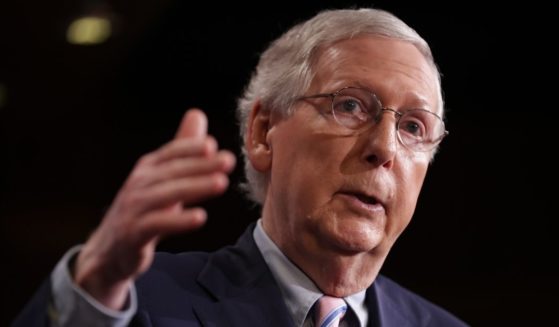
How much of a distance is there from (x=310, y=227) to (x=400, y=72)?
0.44 m

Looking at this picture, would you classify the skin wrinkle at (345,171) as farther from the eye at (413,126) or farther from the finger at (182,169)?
the finger at (182,169)

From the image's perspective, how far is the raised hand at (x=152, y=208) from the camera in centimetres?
108

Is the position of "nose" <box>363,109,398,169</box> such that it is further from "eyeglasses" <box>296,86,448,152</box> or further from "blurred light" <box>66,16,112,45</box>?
"blurred light" <box>66,16,112,45</box>

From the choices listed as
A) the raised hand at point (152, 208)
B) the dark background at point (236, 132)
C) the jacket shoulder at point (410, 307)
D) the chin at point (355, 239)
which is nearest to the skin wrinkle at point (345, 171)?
the chin at point (355, 239)

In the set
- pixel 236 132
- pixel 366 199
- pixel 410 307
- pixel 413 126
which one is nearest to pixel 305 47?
pixel 413 126

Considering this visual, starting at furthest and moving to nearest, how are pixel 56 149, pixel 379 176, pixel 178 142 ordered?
pixel 56 149 < pixel 379 176 < pixel 178 142

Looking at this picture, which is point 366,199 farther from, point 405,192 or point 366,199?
point 405,192

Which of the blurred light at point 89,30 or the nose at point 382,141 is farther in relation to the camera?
the blurred light at point 89,30

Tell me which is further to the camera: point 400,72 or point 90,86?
point 90,86

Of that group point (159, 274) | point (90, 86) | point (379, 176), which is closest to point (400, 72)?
point (379, 176)

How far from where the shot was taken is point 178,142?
1.12 metres

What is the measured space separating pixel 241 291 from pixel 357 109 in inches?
20.5

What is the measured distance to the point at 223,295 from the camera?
1717 mm

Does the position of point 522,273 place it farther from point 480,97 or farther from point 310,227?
point 310,227
